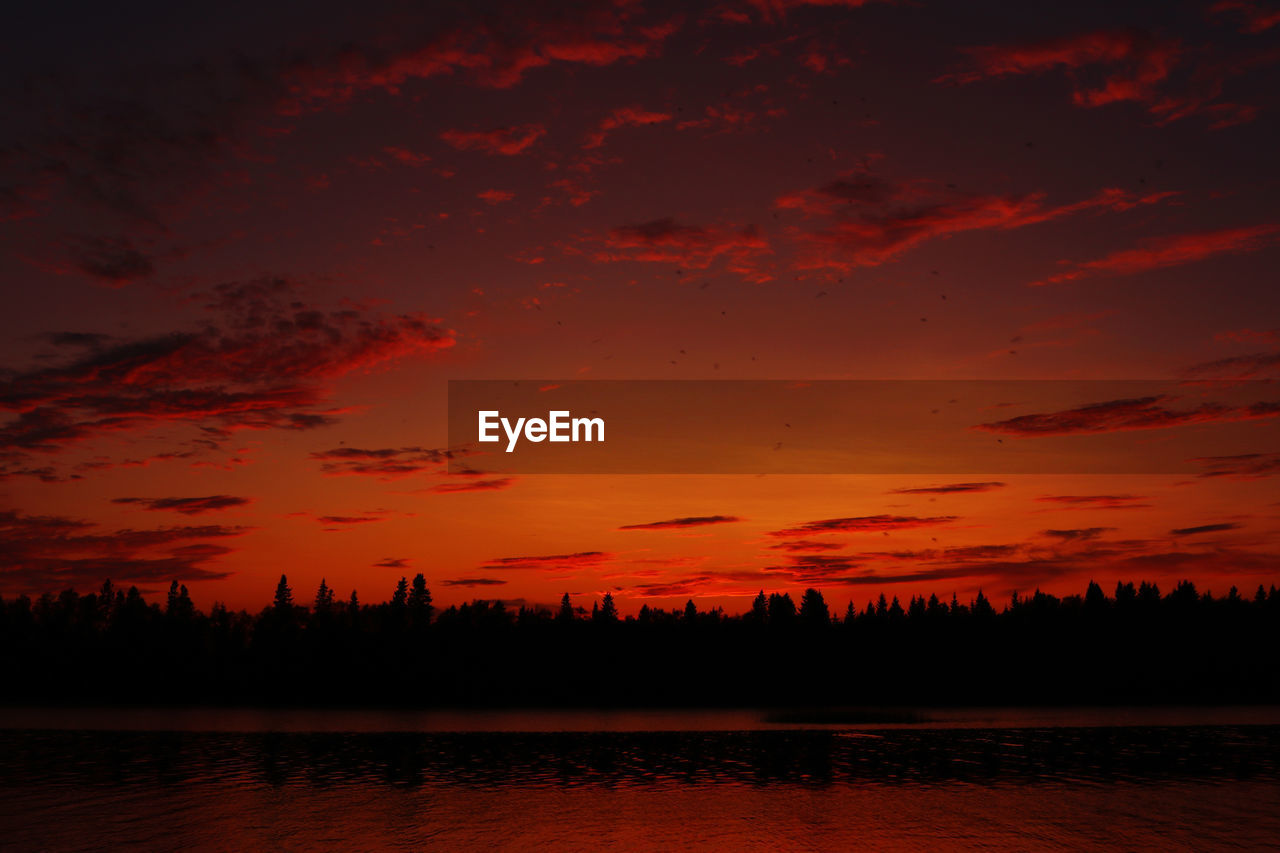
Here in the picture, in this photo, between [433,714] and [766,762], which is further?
[433,714]

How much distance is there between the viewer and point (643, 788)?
6819 centimetres

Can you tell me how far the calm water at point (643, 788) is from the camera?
51.4 m

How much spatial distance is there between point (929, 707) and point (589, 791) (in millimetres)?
132734

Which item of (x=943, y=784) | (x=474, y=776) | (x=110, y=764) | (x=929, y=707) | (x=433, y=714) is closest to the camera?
(x=943, y=784)

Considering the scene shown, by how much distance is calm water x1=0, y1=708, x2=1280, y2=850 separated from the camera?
51406mm

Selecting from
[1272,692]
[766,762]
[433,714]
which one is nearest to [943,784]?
[766,762]

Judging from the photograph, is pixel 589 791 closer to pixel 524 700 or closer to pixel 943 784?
pixel 943 784

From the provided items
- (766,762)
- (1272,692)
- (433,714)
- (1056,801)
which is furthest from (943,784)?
(1272,692)

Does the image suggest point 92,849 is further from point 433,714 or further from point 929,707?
point 929,707

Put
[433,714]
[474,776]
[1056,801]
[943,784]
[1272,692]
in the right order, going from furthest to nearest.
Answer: [1272,692] < [433,714] < [474,776] < [943,784] < [1056,801]

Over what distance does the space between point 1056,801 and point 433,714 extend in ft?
403

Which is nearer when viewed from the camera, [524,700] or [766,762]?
[766,762]

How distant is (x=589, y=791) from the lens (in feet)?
219

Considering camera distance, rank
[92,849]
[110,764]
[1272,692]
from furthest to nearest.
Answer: [1272,692] → [110,764] → [92,849]
